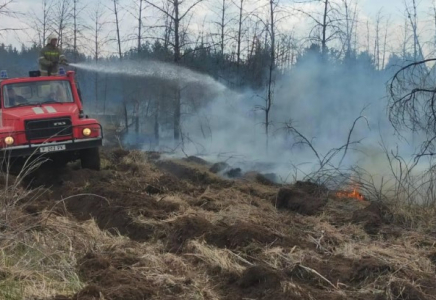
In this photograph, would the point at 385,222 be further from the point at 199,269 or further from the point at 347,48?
the point at 347,48

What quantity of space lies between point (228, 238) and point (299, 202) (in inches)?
102

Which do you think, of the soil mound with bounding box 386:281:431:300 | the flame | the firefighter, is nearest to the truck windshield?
the firefighter

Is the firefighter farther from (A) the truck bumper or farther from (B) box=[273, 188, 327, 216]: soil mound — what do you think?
(B) box=[273, 188, 327, 216]: soil mound

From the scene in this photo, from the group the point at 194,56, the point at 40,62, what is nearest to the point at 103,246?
the point at 40,62

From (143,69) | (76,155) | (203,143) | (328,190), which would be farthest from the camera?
(203,143)

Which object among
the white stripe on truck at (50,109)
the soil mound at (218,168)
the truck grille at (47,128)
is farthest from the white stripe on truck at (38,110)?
the soil mound at (218,168)

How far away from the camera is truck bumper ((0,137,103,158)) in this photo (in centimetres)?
981

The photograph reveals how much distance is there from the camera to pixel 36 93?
10914 millimetres

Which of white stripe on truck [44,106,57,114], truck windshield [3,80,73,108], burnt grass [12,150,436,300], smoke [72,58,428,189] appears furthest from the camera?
smoke [72,58,428,189]

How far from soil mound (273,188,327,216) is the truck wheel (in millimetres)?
4385

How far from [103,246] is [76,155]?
600 cm

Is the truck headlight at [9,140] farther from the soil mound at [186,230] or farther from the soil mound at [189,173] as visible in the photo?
the soil mound at [186,230]

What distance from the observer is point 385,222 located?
7.34 m

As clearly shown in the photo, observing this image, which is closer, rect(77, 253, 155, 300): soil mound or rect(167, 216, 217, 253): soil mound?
rect(77, 253, 155, 300): soil mound
